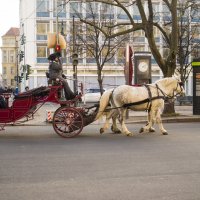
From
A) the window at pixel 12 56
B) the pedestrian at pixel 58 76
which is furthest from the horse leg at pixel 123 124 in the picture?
the window at pixel 12 56

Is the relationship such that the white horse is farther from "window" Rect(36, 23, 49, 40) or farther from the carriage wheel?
"window" Rect(36, 23, 49, 40)

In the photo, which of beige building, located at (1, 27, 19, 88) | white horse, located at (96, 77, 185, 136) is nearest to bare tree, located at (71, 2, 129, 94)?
white horse, located at (96, 77, 185, 136)

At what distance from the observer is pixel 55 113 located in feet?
44.7

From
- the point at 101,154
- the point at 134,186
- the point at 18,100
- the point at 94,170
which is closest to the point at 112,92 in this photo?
the point at 18,100

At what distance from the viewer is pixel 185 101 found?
132 feet

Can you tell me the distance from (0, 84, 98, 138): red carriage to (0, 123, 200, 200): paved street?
358mm

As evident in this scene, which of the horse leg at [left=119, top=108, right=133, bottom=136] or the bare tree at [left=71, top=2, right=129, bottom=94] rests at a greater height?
the bare tree at [left=71, top=2, right=129, bottom=94]

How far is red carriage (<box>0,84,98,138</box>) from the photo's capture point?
44.8 ft

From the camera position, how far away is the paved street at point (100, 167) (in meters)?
6.98

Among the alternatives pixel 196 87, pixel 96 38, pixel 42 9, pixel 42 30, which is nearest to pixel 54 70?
pixel 196 87

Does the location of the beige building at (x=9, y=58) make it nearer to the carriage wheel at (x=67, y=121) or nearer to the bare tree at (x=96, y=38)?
the bare tree at (x=96, y=38)

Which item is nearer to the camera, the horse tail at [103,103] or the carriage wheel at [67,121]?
the carriage wheel at [67,121]

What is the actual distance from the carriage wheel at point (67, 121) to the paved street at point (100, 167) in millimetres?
260

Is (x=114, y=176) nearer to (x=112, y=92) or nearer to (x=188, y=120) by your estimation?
(x=112, y=92)
